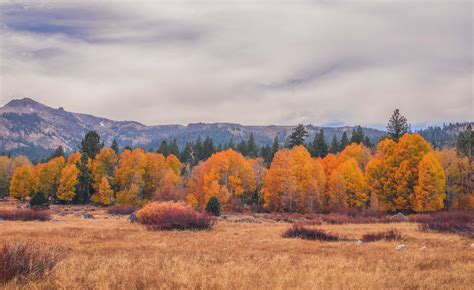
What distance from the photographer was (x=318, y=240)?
20109 millimetres

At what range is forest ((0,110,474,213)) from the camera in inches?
1993

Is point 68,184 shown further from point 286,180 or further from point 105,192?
point 286,180

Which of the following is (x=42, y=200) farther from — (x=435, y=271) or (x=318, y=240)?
(x=435, y=271)

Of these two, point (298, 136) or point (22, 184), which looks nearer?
point (22, 184)

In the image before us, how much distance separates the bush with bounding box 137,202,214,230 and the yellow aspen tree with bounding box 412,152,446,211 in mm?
32048

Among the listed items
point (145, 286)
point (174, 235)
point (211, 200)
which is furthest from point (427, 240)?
point (211, 200)

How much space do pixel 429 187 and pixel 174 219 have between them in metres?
34.8

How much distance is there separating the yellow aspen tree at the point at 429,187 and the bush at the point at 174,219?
3205 cm

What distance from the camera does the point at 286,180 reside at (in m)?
60.2

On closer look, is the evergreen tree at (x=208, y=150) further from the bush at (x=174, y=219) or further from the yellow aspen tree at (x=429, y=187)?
the bush at (x=174, y=219)

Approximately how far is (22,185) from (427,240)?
278 ft

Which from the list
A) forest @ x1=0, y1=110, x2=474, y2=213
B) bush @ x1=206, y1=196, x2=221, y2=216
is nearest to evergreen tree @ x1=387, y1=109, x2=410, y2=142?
forest @ x1=0, y1=110, x2=474, y2=213

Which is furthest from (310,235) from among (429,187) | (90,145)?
(90,145)

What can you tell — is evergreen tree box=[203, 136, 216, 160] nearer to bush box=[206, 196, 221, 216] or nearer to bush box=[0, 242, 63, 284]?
bush box=[206, 196, 221, 216]
